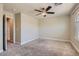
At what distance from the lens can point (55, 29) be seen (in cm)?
253

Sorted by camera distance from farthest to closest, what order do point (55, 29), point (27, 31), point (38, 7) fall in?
1. point (27, 31)
2. point (55, 29)
3. point (38, 7)

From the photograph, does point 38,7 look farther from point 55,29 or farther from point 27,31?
point 27,31

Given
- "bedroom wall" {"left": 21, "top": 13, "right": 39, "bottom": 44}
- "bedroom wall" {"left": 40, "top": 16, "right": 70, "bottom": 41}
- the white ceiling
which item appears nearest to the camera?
the white ceiling

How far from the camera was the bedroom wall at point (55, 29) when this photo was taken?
8.22 ft

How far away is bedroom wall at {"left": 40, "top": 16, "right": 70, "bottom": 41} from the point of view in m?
2.51

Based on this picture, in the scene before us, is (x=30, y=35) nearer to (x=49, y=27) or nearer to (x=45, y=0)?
(x=49, y=27)

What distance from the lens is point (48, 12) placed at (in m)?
2.41

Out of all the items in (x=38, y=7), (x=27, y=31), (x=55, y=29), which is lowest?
(x=27, y=31)

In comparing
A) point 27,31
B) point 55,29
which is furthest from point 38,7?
point 27,31

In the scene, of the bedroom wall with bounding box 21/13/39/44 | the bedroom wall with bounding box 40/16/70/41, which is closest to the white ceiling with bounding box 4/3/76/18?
the bedroom wall with bounding box 40/16/70/41

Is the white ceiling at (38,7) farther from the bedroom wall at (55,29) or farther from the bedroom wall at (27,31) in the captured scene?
the bedroom wall at (27,31)

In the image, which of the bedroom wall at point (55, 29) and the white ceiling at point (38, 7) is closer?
A: the white ceiling at point (38, 7)

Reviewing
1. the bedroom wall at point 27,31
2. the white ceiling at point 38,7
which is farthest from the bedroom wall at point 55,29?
the bedroom wall at point 27,31

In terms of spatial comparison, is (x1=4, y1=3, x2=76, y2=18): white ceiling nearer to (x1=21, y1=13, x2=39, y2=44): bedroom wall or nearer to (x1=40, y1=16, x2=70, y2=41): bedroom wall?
(x1=40, y1=16, x2=70, y2=41): bedroom wall
